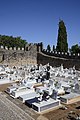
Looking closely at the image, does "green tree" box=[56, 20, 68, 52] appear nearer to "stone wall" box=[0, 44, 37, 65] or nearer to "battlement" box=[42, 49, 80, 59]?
"battlement" box=[42, 49, 80, 59]

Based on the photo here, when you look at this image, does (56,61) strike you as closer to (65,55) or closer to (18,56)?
(65,55)

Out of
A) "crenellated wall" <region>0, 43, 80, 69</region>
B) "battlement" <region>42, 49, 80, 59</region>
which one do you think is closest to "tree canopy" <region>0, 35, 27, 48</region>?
"crenellated wall" <region>0, 43, 80, 69</region>

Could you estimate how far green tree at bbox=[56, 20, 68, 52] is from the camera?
3067 cm

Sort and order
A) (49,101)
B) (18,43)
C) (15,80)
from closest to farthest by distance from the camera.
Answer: (49,101)
(15,80)
(18,43)

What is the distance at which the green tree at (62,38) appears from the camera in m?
30.7

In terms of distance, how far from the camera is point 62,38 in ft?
102

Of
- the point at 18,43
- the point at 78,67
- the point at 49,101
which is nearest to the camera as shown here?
the point at 49,101

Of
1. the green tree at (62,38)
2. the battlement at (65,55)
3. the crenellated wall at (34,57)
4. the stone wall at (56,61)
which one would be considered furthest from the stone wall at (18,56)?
the green tree at (62,38)

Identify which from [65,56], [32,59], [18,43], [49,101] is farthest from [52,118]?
[18,43]

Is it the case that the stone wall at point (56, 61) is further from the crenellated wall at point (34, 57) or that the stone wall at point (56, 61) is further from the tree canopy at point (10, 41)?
the tree canopy at point (10, 41)

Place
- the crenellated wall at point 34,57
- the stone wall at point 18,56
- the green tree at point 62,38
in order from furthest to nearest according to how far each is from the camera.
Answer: the green tree at point 62,38
the stone wall at point 18,56
the crenellated wall at point 34,57

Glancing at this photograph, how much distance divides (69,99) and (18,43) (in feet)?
127

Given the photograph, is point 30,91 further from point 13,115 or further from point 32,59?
point 32,59

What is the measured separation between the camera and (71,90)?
1155cm
